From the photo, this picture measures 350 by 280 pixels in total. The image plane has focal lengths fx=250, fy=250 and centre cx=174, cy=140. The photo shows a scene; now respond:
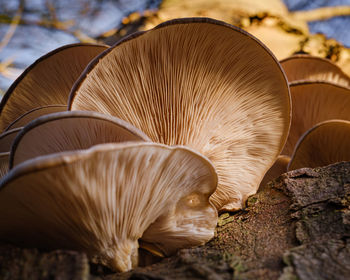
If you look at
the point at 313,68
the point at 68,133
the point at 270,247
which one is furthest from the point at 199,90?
the point at 313,68

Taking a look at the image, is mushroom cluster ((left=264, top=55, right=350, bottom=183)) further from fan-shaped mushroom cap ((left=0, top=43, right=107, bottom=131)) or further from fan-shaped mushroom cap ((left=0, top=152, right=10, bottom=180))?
fan-shaped mushroom cap ((left=0, top=152, right=10, bottom=180))

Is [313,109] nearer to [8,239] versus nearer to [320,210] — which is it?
[320,210]

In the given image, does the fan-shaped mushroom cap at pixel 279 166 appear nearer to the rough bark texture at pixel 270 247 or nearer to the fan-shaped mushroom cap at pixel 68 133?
the rough bark texture at pixel 270 247

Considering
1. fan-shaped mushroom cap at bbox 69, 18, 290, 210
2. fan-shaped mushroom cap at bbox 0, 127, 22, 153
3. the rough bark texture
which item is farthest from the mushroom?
fan-shaped mushroom cap at bbox 0, 127, 22, 153

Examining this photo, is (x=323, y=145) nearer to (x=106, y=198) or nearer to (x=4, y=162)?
(x=106, y=198)

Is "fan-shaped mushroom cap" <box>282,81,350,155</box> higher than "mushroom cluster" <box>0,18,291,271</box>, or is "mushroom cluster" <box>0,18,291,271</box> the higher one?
"fan-shaped mushroom cap" <box>282,81,350,155</box>

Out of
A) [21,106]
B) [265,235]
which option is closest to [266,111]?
[265,235]
